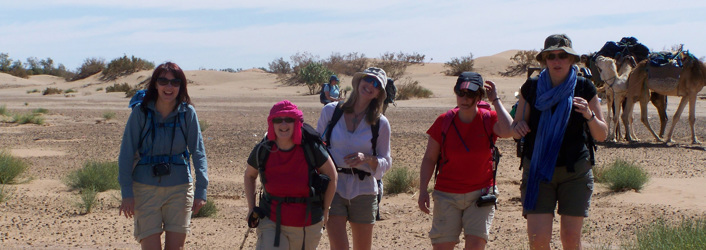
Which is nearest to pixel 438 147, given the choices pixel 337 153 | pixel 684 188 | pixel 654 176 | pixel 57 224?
pixel 337 153

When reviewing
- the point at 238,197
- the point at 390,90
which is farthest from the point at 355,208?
the point at 238,197

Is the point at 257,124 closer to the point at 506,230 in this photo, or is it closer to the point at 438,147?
the point at 506,230

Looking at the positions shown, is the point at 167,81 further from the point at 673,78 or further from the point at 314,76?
the point at 314,76

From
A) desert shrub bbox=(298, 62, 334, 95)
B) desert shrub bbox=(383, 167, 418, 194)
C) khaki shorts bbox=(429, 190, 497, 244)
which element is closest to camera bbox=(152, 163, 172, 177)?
khaki shorts bbox=(429, 190, 497, 244)

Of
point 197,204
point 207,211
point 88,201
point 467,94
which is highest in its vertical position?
point 467,94

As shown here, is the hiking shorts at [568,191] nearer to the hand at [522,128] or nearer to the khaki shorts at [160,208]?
the hand at [522,128]

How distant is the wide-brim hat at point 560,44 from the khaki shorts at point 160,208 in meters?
2.54

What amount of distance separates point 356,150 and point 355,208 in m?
0.40

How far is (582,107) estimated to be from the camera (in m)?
4.60

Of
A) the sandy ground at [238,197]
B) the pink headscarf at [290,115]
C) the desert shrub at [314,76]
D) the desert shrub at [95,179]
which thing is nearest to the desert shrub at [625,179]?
the sandy ground at [238,197]

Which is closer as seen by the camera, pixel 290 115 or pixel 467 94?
pixel 290 115

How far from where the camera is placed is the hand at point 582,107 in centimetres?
460

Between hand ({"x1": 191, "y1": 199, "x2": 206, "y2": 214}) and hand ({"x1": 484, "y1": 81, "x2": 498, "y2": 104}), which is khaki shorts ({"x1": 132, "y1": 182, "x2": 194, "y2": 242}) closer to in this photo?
hand ({"x1": 191, "y1": 199, "x2": 206, "y2": 214})

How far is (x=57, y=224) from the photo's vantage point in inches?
328
